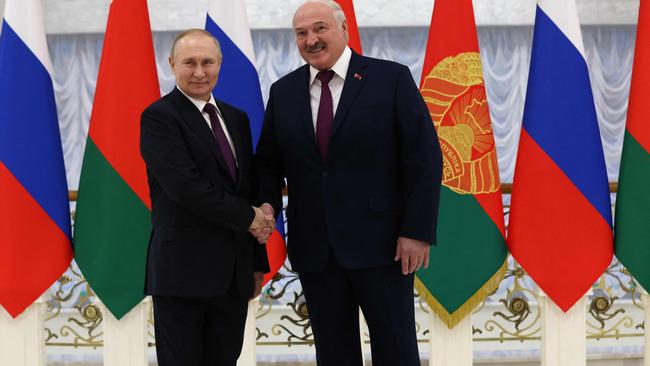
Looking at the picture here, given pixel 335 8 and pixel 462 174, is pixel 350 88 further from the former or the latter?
pixel 462 174

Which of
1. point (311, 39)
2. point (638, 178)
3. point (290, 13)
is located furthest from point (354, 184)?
point (290, 13)

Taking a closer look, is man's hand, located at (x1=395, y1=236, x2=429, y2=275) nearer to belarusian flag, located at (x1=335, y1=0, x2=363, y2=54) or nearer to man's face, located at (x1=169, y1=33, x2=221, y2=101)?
man's face, located at (x1=169, y1=33, x2=221, y2=101)

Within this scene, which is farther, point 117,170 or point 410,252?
point 117,170

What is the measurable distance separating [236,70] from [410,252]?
Answer: 1380 mm

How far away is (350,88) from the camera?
2121 mm

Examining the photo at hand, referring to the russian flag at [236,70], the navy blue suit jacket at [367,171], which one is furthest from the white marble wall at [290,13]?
the navy blue suit jacket at [367,171]

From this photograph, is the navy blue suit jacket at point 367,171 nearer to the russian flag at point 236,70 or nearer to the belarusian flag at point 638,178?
the russian flag at point 236,70

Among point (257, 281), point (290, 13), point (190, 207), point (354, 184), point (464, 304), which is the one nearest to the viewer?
point (190, 207)

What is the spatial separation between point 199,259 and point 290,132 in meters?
0.46

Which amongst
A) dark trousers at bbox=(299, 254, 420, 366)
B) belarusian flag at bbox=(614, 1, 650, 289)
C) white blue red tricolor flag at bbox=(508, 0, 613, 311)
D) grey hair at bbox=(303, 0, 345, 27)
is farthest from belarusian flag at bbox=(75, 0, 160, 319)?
belarusian flag at bbox=(614, 1, 650, 289)

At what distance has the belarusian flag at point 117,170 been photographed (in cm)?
298

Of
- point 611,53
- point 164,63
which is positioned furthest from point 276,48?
point 611,53

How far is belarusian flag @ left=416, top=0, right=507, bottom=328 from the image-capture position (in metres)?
2.98

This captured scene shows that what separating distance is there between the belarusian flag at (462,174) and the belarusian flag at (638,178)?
50 centimetres
